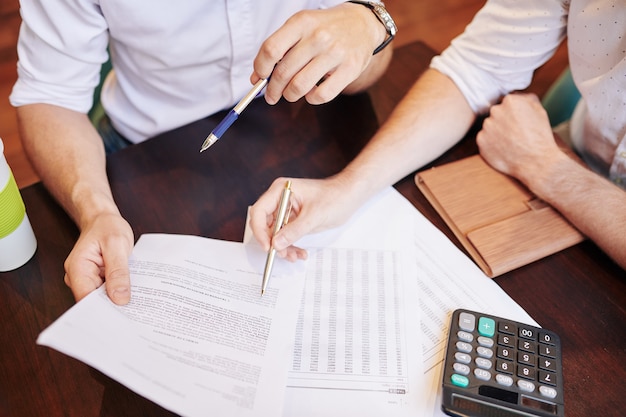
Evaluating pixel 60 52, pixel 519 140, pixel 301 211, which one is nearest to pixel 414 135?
pixel 519 140

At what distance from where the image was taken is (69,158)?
85 centimetres

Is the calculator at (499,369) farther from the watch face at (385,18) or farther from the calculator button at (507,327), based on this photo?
the watch face at (385,18)

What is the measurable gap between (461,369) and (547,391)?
0.10 m

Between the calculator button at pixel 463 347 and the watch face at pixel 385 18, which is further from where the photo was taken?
the watch face at pixel 385 18

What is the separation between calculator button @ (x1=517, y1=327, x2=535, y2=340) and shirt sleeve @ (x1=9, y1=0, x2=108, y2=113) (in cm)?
78

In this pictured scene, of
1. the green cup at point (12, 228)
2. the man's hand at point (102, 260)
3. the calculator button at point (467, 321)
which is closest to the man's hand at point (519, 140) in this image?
the calculator button at point (467, 321)

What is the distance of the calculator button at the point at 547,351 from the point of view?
0.66 metres

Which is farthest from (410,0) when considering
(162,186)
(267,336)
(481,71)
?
(267,336)

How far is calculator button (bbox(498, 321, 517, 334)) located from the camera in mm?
680

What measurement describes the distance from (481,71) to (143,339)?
29.5 inches

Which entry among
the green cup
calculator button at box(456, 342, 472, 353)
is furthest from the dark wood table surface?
calculator button at box(456, 342, 472, 353)

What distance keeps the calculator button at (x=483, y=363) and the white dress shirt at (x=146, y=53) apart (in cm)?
65

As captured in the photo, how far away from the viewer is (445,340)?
0.69m

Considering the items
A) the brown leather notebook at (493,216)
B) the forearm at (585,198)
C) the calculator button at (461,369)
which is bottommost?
the calculator button at (461,369)
